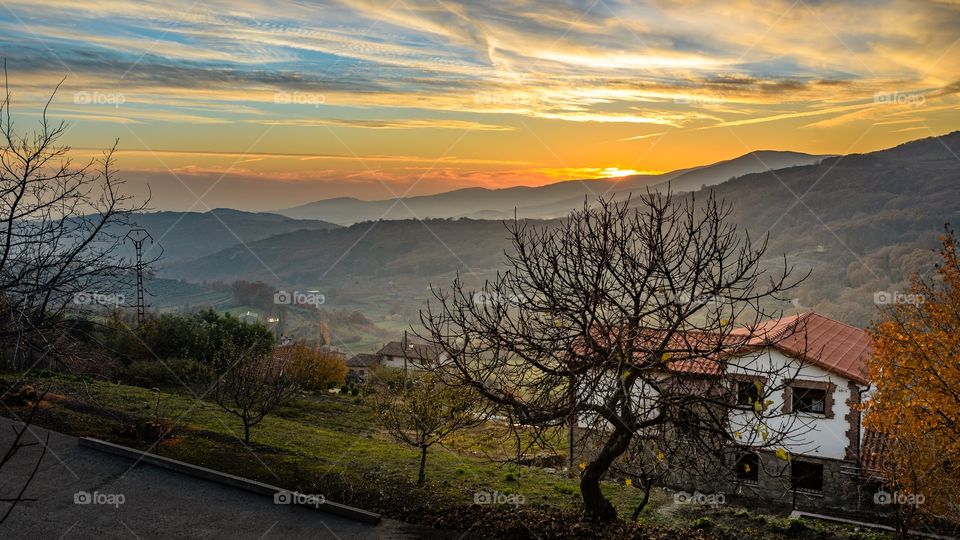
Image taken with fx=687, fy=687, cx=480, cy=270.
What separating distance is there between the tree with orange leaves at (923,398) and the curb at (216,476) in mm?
11220

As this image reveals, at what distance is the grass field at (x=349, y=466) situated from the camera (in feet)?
50.1

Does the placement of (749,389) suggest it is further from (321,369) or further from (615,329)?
(321,369)

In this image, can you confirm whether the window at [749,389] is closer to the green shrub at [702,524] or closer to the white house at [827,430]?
the white house at [827,430]

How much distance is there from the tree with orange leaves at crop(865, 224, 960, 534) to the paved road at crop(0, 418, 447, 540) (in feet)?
36.3

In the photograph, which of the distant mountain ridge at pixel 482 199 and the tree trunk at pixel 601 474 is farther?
the distant mountain ridge at pixel 482 199

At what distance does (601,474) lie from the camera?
11789 mm

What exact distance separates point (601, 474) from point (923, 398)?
9595 mm

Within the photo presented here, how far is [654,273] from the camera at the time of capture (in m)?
11.0

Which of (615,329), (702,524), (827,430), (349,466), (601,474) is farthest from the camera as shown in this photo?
(827,430)

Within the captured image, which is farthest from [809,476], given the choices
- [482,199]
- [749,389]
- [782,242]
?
[482,199]

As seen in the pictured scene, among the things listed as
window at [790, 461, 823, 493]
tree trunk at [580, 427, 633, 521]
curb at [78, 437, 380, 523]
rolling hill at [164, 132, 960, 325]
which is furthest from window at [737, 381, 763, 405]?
rolling hill at [164, 132, 960, 325]

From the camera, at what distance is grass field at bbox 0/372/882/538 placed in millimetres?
15266

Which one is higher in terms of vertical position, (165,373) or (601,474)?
(165,373)

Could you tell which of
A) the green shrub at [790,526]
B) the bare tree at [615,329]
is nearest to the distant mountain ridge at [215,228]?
the green shrub at [790,526]
